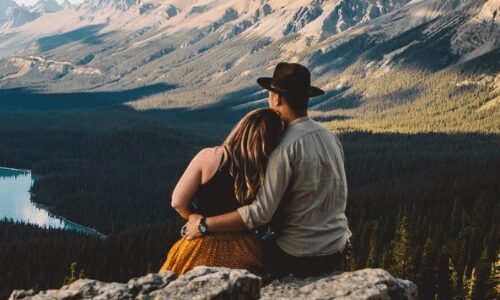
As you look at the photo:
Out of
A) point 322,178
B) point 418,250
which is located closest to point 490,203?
point 418,250

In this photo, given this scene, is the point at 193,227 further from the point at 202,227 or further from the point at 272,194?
the point at 272,194

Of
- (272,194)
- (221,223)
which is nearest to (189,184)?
(221,223)

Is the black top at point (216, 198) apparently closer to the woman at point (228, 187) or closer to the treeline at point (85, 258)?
the woman at point (228, 187)

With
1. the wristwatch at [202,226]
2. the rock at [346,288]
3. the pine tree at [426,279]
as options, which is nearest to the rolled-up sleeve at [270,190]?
the wristwatch at [202,226]

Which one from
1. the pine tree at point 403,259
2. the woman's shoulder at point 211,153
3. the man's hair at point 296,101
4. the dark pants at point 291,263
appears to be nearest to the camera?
the woman's shoulder at point 211,153

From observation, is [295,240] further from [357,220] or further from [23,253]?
[23,253]

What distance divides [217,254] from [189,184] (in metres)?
1.82

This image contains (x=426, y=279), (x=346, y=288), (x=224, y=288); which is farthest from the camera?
(x=426, y=279)

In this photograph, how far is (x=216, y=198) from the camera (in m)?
14.4

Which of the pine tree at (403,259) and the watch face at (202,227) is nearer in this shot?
the watch face at (202,227)

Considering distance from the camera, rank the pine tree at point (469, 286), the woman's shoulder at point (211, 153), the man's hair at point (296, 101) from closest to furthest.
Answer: the woman's shoulder at point (211, 153) < the man's hair at point (296, 101) < the pine tree at point (469, 286)

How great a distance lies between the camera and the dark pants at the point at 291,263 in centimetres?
1461

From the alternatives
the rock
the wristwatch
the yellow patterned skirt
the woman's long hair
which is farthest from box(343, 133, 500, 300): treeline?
the wristwatch

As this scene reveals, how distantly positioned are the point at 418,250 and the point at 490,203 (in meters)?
42.5
